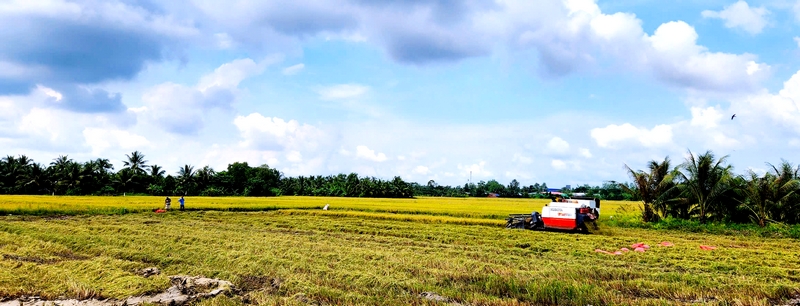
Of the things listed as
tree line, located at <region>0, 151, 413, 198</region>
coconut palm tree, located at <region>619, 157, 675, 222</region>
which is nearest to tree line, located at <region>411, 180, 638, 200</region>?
tree line, located at <region>0, 151, 413, 198</region>

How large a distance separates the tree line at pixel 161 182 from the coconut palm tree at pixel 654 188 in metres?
50.2

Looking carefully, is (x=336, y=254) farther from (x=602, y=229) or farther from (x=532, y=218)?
(x=602, y=229)

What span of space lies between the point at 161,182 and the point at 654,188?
59809mm

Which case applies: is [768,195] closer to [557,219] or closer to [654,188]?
[654,188]

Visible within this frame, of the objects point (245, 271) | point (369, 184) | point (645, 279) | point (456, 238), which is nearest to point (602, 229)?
point (456, 238)

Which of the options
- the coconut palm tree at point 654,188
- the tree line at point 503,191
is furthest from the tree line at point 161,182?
the coconut palm tree at point 654,188

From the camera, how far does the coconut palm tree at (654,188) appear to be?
23.6m

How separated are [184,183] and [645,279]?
213 ft

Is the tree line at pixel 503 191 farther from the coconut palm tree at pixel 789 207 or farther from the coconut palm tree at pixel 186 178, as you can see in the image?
the coconut palm tree at pixel 789 207

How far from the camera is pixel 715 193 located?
21.9m

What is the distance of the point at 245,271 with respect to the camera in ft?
30.0

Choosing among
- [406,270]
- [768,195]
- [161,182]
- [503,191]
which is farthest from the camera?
[503,191]

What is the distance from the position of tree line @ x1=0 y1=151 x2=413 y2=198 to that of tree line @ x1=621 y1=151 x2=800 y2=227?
1994 inches

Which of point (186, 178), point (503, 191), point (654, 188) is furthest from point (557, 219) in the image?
point (503, 191)
